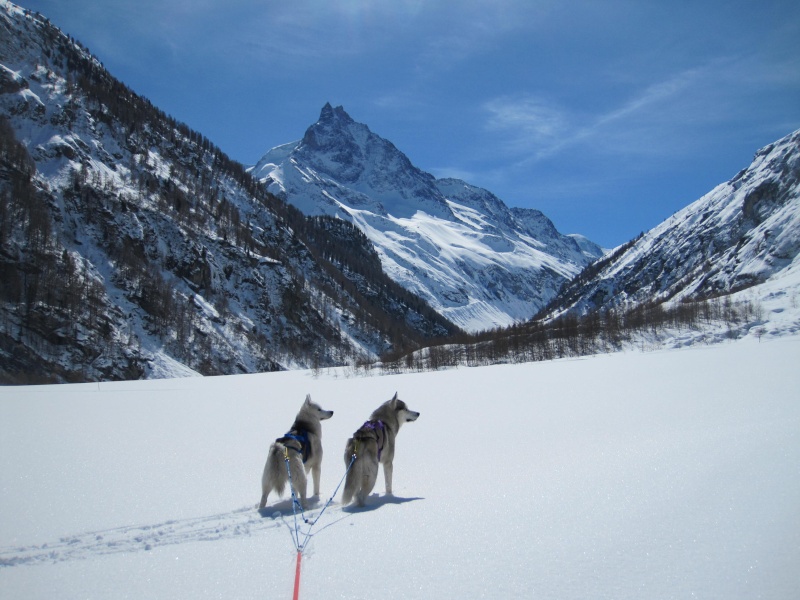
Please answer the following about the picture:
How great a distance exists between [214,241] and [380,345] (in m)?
42.9

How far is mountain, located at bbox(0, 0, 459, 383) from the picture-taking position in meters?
51.4

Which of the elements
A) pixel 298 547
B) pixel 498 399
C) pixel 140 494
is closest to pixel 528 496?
pixel 298 547

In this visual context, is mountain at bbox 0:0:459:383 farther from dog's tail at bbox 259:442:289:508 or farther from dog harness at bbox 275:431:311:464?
dog's tail at bbox 259:442:289:508

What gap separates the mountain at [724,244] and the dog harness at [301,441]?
86.2 meters

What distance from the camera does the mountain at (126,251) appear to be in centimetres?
5144

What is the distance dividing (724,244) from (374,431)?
15279cm

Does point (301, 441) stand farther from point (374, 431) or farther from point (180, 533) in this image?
point (180, 533)

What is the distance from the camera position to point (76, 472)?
7.22m

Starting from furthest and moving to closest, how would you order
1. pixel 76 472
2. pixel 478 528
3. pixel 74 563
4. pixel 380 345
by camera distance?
pixel 380 345 → pixel 76 472 → pixel 478 528 → pixel 74 563

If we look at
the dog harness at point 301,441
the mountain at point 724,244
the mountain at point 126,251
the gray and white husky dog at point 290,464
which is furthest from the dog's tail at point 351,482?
the mountain at point 724,244

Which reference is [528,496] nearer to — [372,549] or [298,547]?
[372,549]

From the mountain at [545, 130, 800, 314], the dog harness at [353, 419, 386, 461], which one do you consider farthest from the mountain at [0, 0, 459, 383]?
the mountain at [545, 130, 800, 314]

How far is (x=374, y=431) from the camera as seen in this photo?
6.43 meters

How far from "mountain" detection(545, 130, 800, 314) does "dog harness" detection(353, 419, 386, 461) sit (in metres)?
85.5
